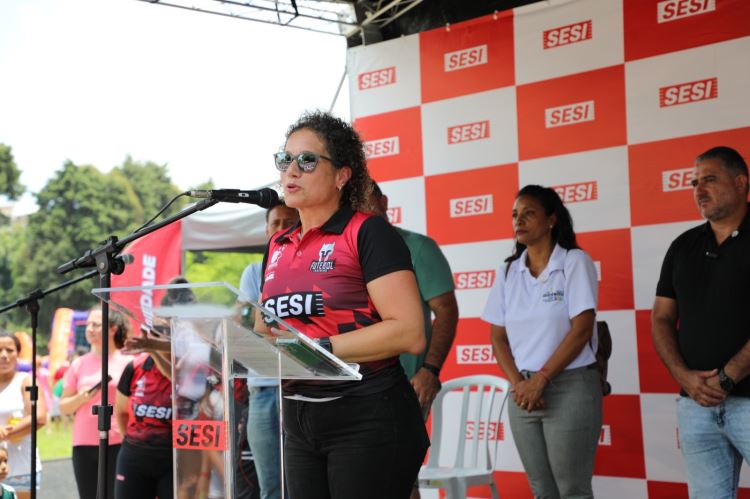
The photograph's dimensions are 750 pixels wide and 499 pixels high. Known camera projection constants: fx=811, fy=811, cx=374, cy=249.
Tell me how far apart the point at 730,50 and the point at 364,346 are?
2957 millimetres

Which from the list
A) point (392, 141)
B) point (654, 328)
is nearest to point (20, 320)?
point (392, 141)

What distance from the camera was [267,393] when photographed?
3.06m

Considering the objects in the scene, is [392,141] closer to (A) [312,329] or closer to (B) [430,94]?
(B) [430,94]

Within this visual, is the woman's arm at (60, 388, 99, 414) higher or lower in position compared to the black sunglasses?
lower

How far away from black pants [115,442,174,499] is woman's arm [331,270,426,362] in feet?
6.68

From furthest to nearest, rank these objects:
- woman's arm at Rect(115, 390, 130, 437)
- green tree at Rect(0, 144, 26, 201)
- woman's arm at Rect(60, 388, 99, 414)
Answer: green tree at Rect(0, 144, 26, 201)
woman's arm at Rect(60, 388, 99, 414)
woman's arm at Rect(115, 390, 130, 437)

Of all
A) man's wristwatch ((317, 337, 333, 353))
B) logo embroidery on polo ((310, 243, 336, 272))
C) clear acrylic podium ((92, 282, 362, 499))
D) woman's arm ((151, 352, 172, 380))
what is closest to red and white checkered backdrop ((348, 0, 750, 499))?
woman's arm ((151, 352, 172, 380))

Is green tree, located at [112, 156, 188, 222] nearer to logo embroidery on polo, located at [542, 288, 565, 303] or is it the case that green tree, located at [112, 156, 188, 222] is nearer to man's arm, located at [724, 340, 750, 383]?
logo embroidery on polo, located at [542, 288, 565, 303]

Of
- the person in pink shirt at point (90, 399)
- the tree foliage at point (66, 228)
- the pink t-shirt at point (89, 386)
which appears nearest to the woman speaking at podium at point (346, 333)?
the person in pink shirt at point (90, 399)

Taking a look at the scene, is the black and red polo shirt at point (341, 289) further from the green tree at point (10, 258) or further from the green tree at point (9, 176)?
the green tree at point (9, 176)

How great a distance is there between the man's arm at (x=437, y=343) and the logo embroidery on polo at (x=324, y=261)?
1.34 m

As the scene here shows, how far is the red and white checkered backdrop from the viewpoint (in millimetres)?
4020

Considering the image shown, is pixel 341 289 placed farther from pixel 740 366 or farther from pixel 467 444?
pixel 467 444

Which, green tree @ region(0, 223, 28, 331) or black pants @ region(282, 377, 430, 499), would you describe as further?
green tree @ region(0, 223, 28, 331)
